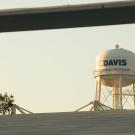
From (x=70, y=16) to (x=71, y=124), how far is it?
5.35 m

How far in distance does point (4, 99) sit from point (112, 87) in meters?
30.4

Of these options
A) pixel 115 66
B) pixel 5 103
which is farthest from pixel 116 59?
pixel 5 103

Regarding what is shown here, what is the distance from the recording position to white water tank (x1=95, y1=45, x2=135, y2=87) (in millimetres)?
62906

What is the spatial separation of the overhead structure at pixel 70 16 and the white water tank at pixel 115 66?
37904 millimetres

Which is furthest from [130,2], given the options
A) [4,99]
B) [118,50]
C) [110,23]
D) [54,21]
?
[4,99]

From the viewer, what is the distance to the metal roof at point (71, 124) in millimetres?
18984

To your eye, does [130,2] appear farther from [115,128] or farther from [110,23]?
[115,128]

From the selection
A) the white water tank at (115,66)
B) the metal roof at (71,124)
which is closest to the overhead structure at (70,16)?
the metal roof at (71,124)

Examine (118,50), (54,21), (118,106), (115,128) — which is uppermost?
(118,50)

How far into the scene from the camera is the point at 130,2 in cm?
2362

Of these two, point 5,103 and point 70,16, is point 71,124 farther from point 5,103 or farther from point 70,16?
point 5,103

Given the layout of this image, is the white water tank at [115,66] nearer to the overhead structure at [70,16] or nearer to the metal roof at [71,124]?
the overhead structure at [70,16]

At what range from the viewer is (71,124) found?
803 inches

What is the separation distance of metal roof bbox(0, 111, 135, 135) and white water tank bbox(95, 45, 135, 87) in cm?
3981
